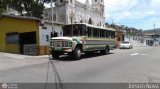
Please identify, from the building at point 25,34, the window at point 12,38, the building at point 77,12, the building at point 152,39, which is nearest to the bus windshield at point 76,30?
the building at point 25,34

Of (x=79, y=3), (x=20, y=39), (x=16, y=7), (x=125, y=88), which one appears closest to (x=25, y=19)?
(x=20, y=39)

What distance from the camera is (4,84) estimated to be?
10266mm

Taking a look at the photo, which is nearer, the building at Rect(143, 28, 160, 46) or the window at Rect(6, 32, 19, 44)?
the window at Rect(6, 32, 19, 44)

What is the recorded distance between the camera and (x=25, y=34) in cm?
2883

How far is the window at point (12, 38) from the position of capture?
29252 mm

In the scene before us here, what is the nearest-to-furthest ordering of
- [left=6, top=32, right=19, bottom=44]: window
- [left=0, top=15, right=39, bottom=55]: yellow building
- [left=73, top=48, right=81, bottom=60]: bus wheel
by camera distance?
[left=73, top=48, right=81, bottom=60]: bus wheel
[left=0, top=15, right=39, bottom=55]: yellow building
[left=6, top=32, right=19, bottom=44]: window

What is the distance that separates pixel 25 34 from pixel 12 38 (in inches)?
76.3

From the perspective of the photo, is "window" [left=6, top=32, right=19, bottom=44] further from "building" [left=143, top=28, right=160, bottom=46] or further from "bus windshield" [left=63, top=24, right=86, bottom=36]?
"building" [left=143, top=28, right=160, bottom=46]

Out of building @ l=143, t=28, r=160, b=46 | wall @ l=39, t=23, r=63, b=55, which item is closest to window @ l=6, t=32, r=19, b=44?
wall @ l=39, t=23, r=63, b=55

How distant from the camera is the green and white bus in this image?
20.7m

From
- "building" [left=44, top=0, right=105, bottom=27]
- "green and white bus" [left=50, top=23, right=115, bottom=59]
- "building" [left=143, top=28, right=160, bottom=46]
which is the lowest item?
"building" [left=143, top=28, right=160, bottom=46]

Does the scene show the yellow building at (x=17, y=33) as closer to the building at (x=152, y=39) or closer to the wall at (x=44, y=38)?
the wall at (x=44, y=38)

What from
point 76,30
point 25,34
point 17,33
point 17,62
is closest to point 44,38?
point 25,34

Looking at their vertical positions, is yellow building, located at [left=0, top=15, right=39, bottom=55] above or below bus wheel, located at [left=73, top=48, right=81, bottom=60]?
above
